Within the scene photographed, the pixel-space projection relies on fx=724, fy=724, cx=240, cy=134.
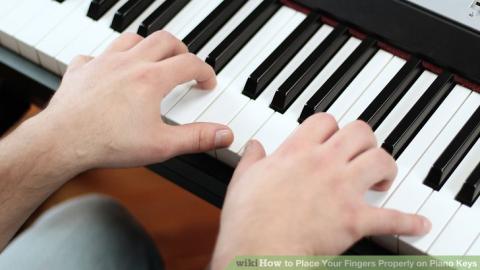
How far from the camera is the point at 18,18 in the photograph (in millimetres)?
1310

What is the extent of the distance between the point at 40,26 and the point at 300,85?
0.48 m

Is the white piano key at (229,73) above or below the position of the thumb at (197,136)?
above

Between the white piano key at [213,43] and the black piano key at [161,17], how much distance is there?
0.31 ft

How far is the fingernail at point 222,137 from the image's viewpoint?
3.61ft

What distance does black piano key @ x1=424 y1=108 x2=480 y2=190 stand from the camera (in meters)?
1.08

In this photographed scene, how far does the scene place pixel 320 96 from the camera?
45.7 inches

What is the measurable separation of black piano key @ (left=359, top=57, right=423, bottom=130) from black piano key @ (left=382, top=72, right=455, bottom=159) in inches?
1.5

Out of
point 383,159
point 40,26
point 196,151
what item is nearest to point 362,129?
point 383,159

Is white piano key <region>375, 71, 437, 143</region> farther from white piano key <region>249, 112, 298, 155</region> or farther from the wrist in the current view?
the wrist

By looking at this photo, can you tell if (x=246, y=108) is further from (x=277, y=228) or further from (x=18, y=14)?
(x=18, y=14)

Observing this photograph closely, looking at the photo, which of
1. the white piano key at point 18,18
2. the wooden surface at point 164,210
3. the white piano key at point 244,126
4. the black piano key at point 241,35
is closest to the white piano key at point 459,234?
the white piano key at point 244,126

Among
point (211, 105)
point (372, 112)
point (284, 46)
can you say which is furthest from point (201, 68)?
point (372, 112)

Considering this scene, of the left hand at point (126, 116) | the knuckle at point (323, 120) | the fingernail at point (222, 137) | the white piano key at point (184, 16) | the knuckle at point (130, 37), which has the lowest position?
the left hand at point (126, 116)

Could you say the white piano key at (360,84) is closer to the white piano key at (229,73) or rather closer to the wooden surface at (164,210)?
the white piano key at (229,73)
